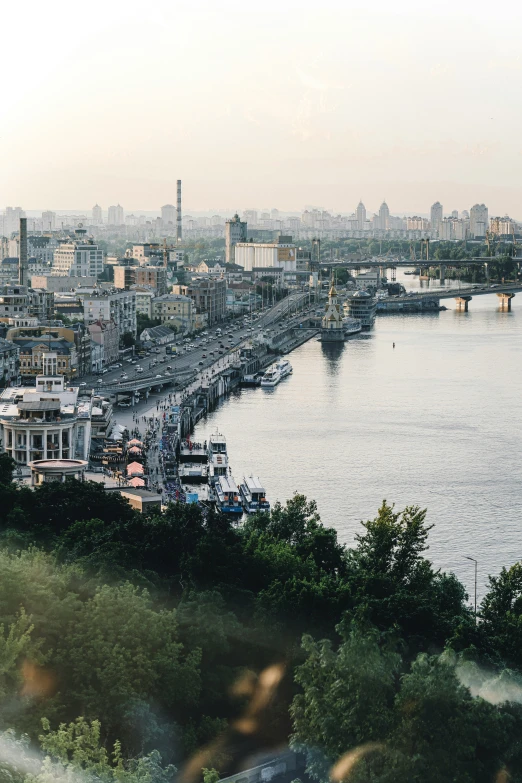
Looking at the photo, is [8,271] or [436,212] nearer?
[8,271]

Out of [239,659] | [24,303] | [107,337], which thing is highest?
[24,303]

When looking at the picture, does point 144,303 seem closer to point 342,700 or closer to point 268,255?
point 268,255

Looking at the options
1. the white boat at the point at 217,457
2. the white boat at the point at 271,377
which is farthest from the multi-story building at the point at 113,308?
the white boat at the point at 217,457

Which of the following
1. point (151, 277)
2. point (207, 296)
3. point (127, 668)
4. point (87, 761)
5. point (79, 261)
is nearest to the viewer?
point (87, 761)

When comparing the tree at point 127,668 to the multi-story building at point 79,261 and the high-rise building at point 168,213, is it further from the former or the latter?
the high-rise building at point 168,213

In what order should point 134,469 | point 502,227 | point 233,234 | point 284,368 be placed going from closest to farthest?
point 134,469 → point 284,368 → point 233,234 → point 502,227

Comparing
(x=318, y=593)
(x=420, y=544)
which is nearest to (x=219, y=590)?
(x=318, y=593)

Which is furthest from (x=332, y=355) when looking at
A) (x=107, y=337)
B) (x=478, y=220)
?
(x=478, y=220)

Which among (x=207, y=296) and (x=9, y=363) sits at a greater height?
(x=207, y=296)
